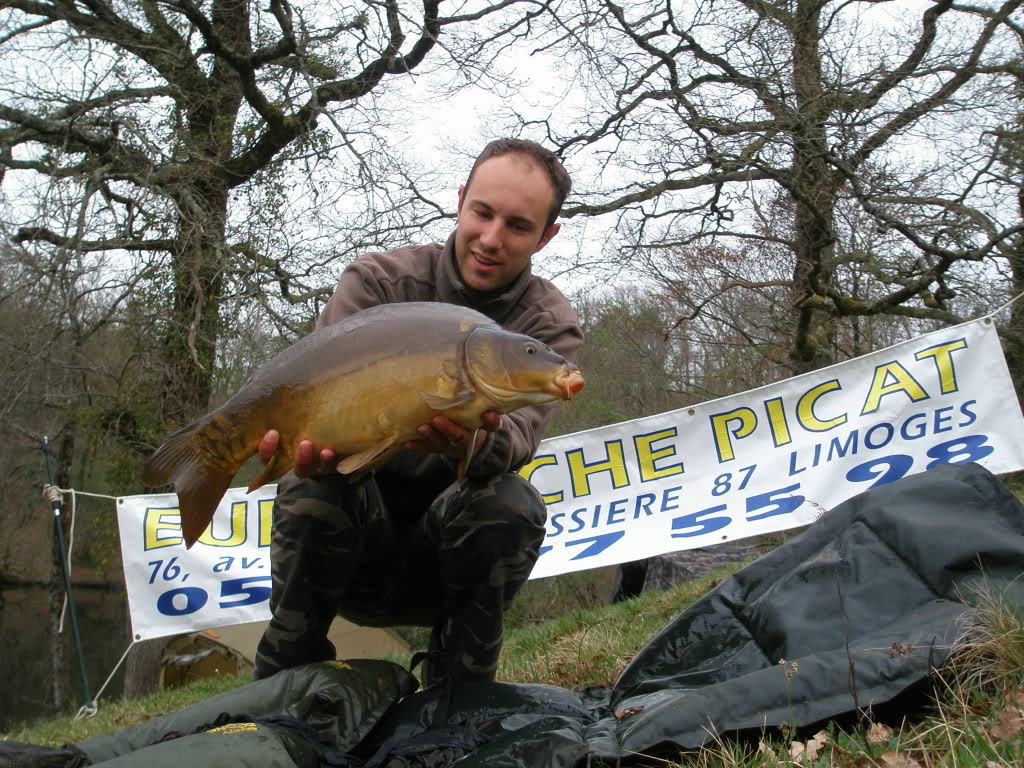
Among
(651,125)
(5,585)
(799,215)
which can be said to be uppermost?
(651,125)

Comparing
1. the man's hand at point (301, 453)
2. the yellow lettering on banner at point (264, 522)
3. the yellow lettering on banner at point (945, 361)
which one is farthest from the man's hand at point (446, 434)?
the yellow lettering on banner at point (264, 522)

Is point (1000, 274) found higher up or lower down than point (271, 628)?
higher up

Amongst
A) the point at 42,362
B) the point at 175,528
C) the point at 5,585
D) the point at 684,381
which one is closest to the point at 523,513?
the point at 175,528

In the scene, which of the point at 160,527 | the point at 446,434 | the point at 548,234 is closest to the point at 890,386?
the point at 548,234

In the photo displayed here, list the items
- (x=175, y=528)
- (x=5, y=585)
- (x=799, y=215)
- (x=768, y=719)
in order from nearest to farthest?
(x=768, y=719) → (x=175, y=528) → (x=799, y=215) → (x=5, y=585)

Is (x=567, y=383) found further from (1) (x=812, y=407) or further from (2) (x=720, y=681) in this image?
(1) (x=812, y=407)

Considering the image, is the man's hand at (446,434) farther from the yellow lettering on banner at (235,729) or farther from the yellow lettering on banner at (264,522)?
the yellow lettering on banner at (264,522)

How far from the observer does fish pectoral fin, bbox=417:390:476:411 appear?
1983 mm

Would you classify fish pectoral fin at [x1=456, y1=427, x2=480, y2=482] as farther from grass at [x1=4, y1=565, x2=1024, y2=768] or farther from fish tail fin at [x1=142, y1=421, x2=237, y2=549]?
grass at [x1=4, y1=565, x2=1024, y2=768]

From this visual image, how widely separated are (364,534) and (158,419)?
354 inches

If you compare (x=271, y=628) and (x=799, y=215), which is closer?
(x=271, y=628)

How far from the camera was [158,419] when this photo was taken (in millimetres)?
10797

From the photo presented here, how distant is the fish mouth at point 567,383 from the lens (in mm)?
1867

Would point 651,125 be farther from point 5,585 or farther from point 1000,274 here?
point 5,585
